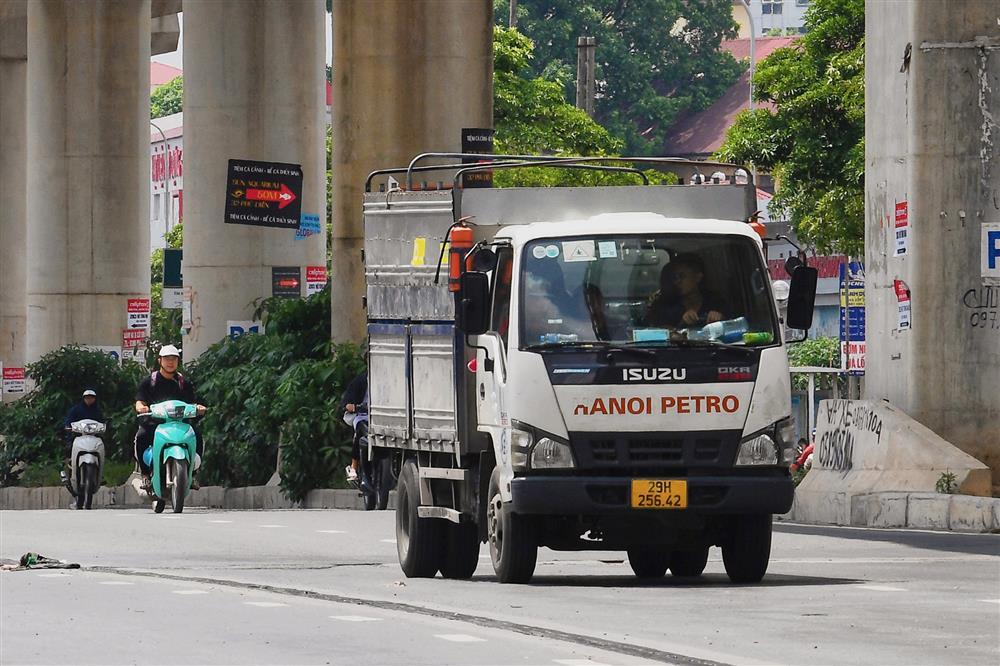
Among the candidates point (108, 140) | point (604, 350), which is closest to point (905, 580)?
point (604, 350)

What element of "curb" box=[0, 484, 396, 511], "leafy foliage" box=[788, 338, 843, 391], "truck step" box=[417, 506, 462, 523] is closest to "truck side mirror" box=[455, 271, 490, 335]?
"truck step" box=[417, 506, 462, 523]

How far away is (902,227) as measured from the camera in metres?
22.7

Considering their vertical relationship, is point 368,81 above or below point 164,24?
below

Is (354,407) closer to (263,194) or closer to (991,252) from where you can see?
(991,252)

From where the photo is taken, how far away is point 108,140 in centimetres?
4731

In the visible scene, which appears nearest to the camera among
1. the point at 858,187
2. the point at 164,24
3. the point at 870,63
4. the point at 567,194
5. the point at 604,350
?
the point at 604,350

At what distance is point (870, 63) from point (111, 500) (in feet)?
55.8

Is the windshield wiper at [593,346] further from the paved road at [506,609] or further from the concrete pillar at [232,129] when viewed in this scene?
the concrete pillar at [232,129]

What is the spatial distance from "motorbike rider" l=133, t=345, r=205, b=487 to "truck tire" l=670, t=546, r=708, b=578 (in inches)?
414

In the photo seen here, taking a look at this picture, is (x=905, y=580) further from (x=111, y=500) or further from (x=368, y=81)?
(x=111, y=500)

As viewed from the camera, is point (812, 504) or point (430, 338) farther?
point (812, 504)

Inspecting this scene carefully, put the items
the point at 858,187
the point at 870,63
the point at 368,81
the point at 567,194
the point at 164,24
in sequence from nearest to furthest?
the point at 567,194, the point at 870,63, the point at 368,81, the point at 858,187, the point at 164,24

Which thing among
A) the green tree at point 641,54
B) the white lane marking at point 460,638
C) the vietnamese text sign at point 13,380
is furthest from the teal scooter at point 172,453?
the green tree at point 641,54

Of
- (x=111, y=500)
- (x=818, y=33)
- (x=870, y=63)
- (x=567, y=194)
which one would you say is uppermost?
(x=818, y=33)
